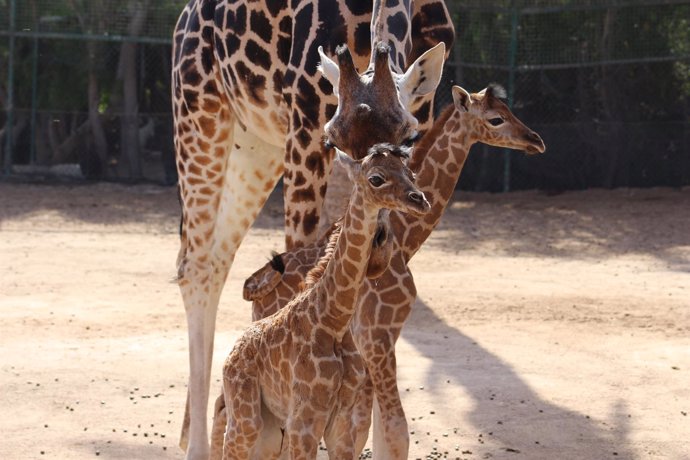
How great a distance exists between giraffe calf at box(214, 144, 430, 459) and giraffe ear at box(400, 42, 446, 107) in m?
0.59

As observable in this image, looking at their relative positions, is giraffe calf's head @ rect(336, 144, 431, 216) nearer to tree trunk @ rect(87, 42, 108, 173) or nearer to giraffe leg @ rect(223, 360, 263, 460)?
giraffe leg @ rect(223, 360, 263, 460)

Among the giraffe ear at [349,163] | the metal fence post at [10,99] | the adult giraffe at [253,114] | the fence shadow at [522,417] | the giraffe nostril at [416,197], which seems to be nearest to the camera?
→ the giraffe nostril at [416,197]

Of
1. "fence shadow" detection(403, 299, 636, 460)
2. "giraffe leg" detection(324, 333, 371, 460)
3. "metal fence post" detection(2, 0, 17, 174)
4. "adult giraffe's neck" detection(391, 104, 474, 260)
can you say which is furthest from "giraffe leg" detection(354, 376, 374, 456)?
"metal fence post" detection(2, 0, 17, 174)

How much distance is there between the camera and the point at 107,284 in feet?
32.8

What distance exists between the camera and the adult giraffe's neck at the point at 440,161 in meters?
4.99

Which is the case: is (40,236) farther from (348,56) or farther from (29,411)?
(348,56)

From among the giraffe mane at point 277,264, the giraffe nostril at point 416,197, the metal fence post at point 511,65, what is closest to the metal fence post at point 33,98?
the metal fence post at point 511,65

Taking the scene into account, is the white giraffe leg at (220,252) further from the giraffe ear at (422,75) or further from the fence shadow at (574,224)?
the fence shadow at (574,224)

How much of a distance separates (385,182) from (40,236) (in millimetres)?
9956

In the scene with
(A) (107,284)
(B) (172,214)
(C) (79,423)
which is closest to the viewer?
(C) (79,423)

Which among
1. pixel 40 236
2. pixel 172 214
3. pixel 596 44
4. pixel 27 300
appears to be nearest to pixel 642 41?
pixel 596 44

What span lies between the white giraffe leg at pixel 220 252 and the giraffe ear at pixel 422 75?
2065 millimetres

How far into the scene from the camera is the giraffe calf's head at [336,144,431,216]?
3.21 metres

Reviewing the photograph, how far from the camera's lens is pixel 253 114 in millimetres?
5535
